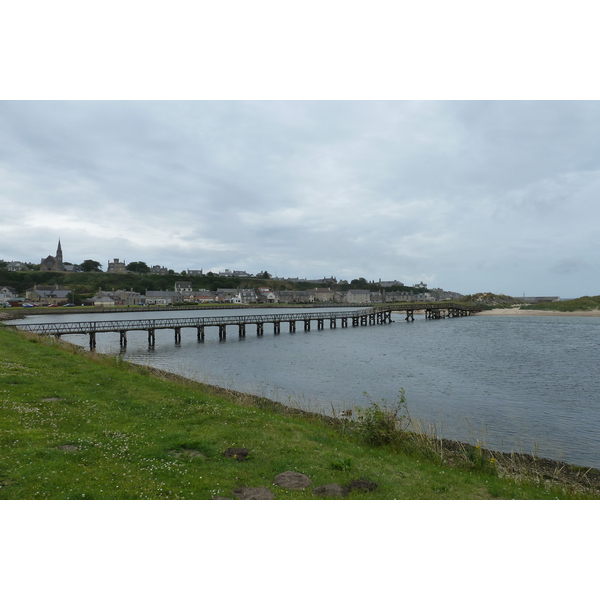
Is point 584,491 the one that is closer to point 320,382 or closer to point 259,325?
point 320,382

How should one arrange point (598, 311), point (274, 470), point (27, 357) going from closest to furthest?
point (274, 470) < point (27, 357) < point (598, 311)

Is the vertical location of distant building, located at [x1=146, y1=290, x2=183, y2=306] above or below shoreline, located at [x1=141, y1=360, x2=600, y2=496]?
above

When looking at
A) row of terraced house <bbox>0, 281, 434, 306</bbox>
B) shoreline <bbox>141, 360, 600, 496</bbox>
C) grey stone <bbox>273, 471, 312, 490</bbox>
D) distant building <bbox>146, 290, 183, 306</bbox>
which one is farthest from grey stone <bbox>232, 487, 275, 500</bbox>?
distant building <bbox>146, 290, 183, 306</bbox>

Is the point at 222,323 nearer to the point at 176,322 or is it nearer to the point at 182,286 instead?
the point at 176,322

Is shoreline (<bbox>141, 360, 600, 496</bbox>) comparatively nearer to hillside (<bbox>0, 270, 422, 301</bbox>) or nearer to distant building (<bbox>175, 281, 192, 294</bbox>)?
hillside (<bbox>0, 270, 422, 301</bbox>)

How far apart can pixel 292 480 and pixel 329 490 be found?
3.01 ft

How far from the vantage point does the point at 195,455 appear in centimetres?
969

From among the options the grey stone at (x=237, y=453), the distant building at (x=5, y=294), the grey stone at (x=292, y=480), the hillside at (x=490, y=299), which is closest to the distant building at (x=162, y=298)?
the distant building at (x=5, y=294)

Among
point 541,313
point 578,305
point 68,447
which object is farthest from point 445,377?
point 578,305

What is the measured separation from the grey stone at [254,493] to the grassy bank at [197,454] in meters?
0.19

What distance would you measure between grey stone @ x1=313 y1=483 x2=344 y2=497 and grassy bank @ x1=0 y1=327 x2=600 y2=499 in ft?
0.63

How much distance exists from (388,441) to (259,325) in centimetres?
5354

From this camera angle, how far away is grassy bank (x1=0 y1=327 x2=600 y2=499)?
7715mm

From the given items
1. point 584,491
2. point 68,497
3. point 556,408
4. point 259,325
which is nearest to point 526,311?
point 259,325
